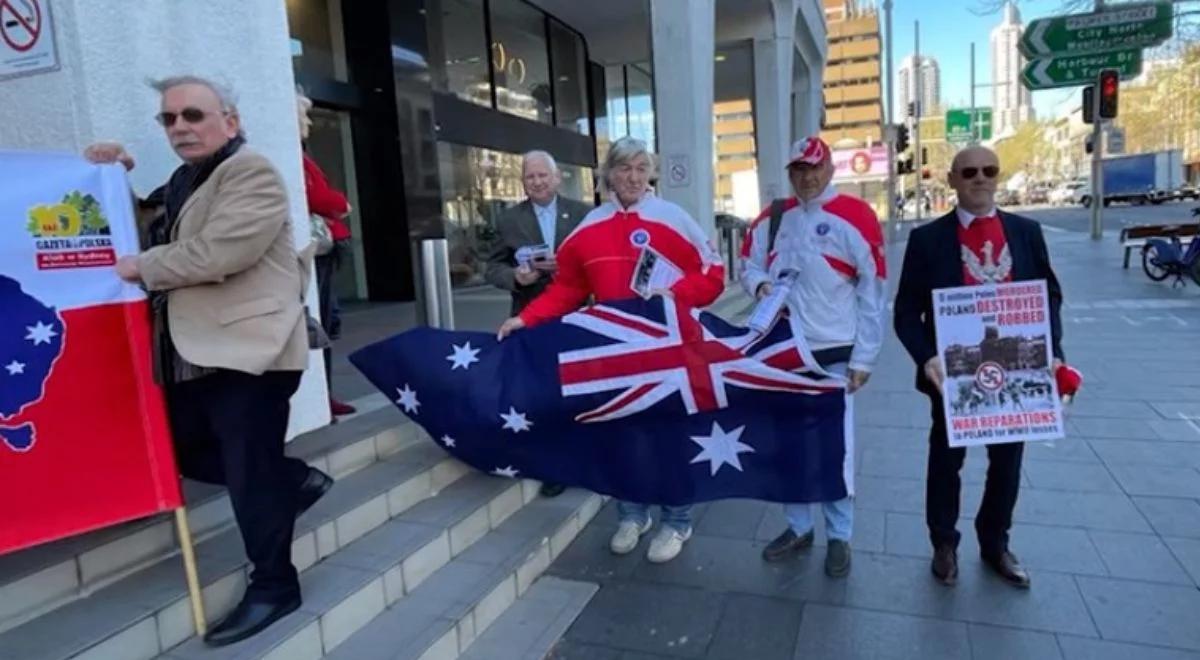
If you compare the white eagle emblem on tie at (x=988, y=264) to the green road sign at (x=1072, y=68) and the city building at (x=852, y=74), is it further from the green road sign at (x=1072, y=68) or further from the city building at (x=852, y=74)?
the city building at (x=852, y=74)

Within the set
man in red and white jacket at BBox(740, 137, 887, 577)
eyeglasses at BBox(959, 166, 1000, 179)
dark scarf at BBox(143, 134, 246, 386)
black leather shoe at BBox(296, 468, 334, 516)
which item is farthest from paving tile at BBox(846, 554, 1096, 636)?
dark scarf at BBox(143, 134, 246, 386)

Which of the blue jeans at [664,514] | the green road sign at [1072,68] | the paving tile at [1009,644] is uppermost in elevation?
the green road sign at [1072,68]

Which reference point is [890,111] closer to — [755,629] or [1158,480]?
[1158,480]

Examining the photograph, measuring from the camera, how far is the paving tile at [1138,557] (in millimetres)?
3332

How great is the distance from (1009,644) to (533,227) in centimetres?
274

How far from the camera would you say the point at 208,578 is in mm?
2695

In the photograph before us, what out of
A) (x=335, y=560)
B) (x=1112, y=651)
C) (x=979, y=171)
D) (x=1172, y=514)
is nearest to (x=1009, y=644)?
(x=1112, y=651)

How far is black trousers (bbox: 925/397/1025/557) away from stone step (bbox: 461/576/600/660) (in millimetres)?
1514

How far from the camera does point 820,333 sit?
3.30m

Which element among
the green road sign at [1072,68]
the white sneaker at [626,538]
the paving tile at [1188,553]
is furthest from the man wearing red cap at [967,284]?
the green road sign at [1072,68]

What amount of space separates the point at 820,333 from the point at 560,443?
1201 millimetres

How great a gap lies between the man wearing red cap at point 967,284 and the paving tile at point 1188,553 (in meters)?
0.69

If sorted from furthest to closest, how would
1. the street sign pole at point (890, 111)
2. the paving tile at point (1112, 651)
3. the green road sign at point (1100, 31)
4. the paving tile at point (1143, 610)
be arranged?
the street sign pole at point (890, 111) < the green road sign at point (1100, 31) < the paving tile at point (1143, 610) < the paving tile at point (1112, 651)

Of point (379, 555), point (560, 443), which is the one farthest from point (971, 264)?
point (379, 555)
